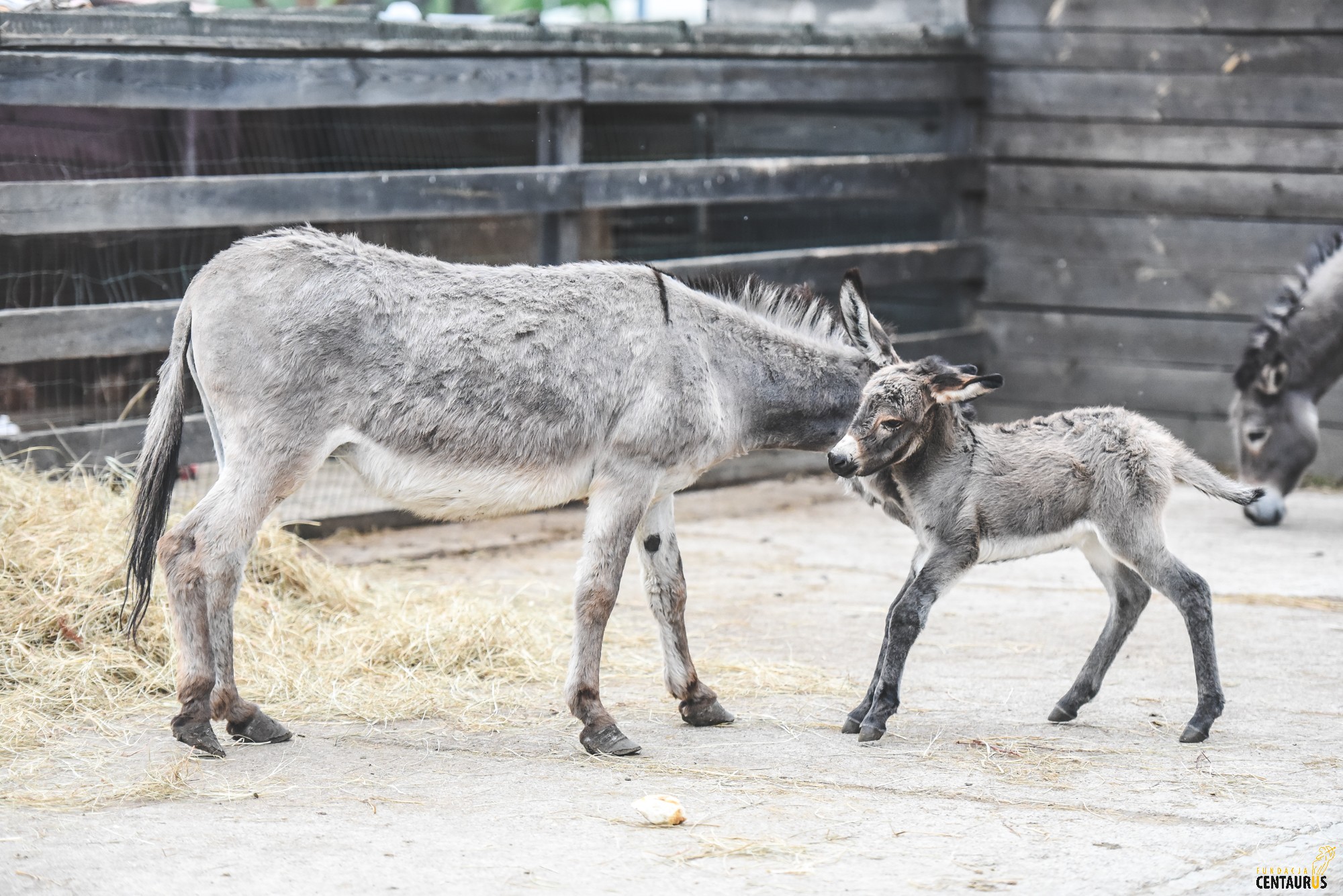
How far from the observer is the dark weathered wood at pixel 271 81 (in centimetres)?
630

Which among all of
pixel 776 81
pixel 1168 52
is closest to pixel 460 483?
pixel 776 81

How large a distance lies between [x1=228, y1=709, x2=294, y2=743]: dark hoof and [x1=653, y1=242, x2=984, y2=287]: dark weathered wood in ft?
13.4

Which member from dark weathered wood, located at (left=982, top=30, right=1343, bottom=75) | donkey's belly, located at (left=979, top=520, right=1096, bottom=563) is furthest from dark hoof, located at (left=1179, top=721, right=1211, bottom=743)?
dark weathered wood, located at (left=982, top=30, right=1343, bottom=75)

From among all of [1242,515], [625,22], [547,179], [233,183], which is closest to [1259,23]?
[1242,515]

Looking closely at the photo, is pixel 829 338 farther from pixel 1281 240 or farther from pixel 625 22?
pixel 1281 240

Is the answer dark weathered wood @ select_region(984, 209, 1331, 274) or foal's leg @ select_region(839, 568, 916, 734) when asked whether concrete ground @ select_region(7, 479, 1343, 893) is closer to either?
foal's leg @ select_region(839, 568, 916, 734)

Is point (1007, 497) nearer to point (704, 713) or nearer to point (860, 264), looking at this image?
point (704, 713)

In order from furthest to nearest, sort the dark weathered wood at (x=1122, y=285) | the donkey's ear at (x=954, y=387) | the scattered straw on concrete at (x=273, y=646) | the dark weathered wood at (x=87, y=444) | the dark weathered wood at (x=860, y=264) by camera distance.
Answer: the dark weathered wood at (x=1122, y=285) → the dark weathered wood at (x=860, y=264) → the dark weathered wood at (x=87, y=444) → the scattered straw on concrete at (x=273, y=646) → the donkey's ear at (x=954, y=387)

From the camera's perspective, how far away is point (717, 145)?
9.99m

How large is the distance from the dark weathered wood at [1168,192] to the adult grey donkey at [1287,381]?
3.03 ft

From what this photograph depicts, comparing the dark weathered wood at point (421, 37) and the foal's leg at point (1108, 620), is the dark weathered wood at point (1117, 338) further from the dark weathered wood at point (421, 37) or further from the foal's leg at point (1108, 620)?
the foal's leg at point (1108, 620)

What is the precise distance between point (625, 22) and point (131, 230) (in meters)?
3.30

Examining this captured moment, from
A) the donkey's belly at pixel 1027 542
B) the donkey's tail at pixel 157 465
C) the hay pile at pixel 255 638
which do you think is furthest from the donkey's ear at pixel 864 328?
the donkey's tail at pixel 157 465

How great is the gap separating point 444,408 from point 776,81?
5363 mm
